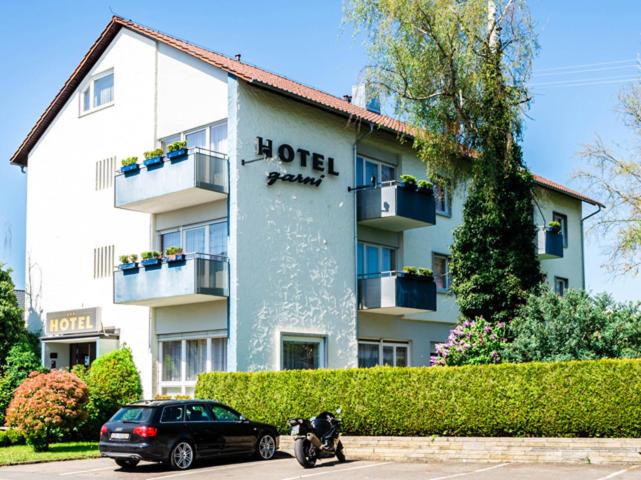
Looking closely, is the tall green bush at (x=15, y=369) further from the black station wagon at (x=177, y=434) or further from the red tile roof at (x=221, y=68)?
the black station wagon at (x=177, y=434)

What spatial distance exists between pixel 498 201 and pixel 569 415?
809cm

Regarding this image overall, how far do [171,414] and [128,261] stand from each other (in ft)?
29.1

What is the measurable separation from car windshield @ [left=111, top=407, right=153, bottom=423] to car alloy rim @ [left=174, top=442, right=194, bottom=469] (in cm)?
91

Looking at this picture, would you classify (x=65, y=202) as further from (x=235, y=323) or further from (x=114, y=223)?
(x=235, y=323)

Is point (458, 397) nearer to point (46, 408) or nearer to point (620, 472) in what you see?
point (620, 472)

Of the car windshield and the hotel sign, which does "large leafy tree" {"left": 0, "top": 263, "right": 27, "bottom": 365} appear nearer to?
the hotel sign

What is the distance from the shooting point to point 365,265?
97.8 ft

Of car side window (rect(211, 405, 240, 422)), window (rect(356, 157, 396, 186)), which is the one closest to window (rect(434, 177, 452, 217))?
window (rect(356, 157, 396, 186))

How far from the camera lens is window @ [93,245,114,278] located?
96.3 ft

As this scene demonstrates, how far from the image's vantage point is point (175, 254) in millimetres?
25344

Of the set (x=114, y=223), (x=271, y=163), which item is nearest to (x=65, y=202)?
(x=114, y=223)

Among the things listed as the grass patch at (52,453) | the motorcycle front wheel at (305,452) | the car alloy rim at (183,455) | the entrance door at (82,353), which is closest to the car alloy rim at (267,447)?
the car alloy rim at (183,455)

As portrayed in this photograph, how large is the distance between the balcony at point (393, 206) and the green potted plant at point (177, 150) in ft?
21.0

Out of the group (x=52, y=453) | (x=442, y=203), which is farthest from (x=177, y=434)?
(x=442, y=203)
